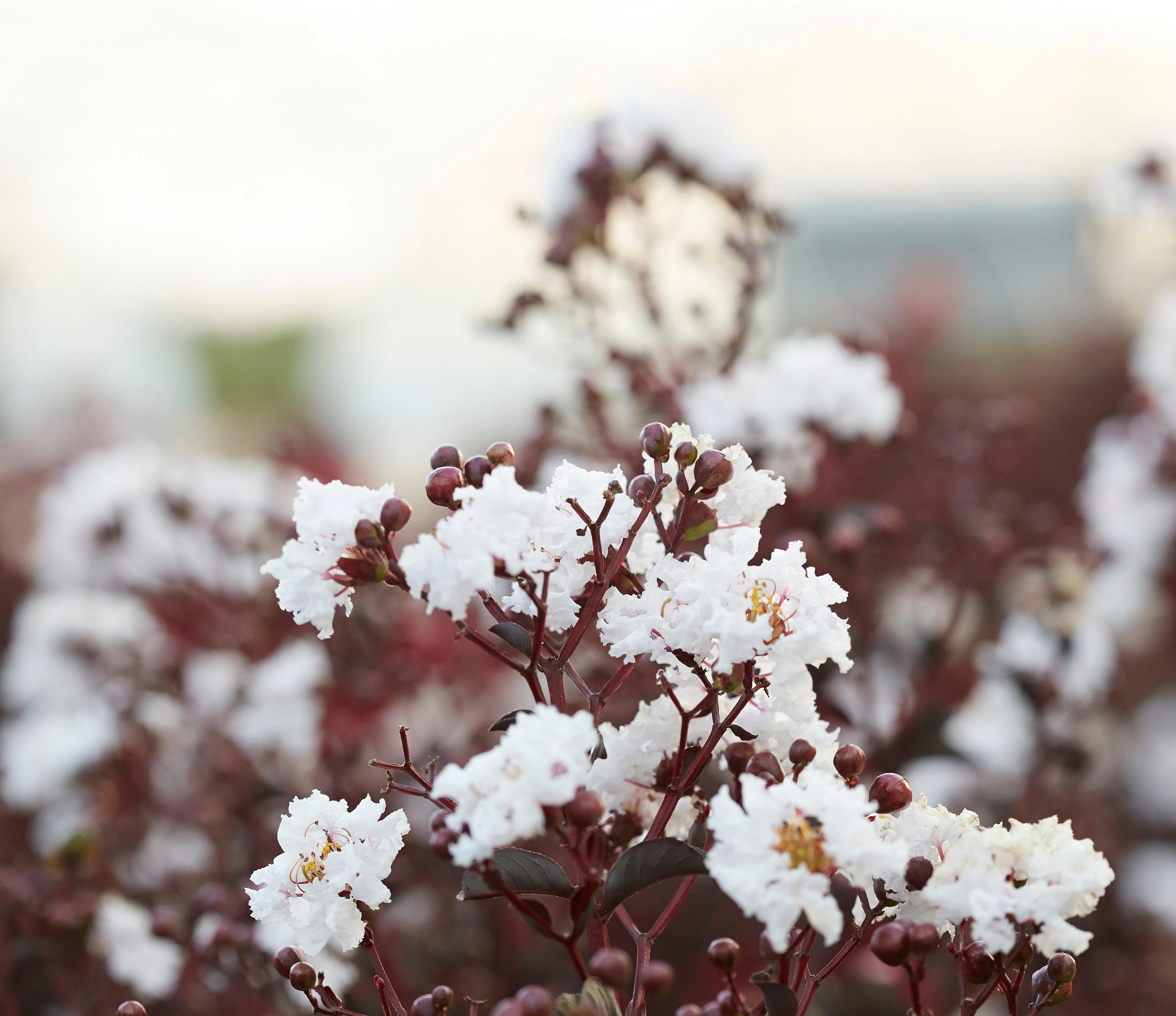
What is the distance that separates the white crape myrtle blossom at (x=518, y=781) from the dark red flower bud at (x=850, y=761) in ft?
0.86

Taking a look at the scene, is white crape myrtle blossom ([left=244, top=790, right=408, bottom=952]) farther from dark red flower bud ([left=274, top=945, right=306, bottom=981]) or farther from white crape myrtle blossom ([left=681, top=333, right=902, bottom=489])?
white crape myrtle blossom ([left=681, top=333, right=902, bottom=489])

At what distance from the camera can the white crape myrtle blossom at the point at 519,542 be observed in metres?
0.86

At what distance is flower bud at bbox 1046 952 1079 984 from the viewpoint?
0.94 m

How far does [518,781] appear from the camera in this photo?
777mm

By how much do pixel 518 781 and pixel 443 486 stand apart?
297 millimetres

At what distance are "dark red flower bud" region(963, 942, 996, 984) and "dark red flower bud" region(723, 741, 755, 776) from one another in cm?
25

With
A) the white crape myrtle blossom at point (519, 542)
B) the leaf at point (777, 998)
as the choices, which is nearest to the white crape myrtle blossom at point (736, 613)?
the white crape myrtle blossom at point (519, 542)

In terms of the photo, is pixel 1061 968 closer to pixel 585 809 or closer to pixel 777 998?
pixel 777 998

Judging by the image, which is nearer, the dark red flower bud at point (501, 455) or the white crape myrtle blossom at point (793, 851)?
the white crape myrtle blossom at point (793, 851)

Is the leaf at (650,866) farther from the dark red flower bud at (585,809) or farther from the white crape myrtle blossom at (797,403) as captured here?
the white crape myrtle blossom at (797,403)

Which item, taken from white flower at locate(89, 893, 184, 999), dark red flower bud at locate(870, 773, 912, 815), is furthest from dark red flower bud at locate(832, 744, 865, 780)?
white flower at locate(89, 893, 184, 999)

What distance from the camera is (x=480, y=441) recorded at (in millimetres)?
6859

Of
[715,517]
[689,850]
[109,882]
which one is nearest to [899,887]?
[689,850]

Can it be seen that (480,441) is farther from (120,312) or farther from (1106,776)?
(120,312)
